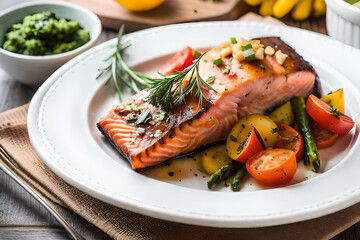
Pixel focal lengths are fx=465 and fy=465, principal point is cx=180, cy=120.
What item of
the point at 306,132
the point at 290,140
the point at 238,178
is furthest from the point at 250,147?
the point at 306,132

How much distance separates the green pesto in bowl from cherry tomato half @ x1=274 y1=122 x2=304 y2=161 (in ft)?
7.44

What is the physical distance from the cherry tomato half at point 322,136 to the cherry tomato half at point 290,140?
17 centimetres

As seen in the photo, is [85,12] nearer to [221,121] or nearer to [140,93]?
[140,93]

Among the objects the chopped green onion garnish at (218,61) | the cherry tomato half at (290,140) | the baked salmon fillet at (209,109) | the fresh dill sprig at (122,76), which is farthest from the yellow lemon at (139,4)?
the cherry tomato half at (290,140)

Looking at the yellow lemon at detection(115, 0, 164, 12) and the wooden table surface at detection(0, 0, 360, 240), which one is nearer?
the wooden table surface at detection(0, 0, 360, 240)

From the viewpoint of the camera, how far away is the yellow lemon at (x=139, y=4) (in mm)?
5254

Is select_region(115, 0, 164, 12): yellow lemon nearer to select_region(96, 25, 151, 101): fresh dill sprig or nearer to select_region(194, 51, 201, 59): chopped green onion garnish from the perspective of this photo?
select_region(96, 25, 151, 101): fresh dill sprig

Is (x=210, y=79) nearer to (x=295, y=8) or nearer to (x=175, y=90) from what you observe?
(x=175, y=90)

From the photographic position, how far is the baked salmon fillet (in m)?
3.32

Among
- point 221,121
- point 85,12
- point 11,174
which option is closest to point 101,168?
point 11,174

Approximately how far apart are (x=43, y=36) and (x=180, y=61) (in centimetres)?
139

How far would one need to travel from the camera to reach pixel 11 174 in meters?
3.32

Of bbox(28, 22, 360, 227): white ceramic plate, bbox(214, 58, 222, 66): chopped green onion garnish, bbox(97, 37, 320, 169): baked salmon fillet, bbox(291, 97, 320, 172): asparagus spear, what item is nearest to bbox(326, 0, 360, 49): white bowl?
bbox(28, 22, 360, 227): white ceramic plate

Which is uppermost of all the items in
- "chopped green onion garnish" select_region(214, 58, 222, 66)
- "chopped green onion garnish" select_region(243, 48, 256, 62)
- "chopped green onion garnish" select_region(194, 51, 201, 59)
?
"chopped green onion garnish" select_region(243, 48, 256, 62)
